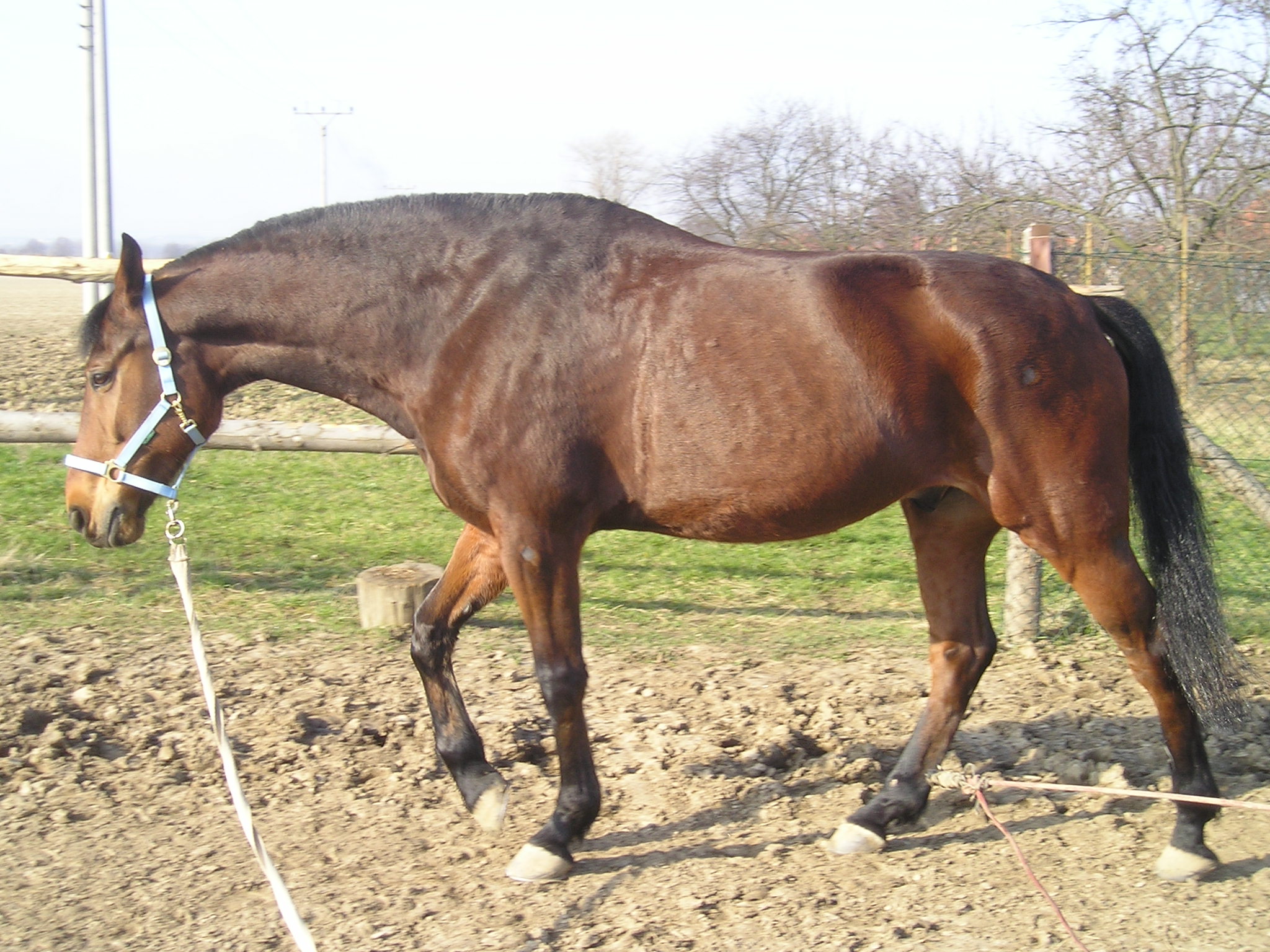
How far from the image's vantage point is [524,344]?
3.23m

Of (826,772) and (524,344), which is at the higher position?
(524,344)

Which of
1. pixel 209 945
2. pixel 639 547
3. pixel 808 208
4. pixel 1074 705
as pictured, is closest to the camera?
pixel 209 945

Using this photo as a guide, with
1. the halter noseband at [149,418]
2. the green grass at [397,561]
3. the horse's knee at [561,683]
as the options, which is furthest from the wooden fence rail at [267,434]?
the horse's knee at [561,683]

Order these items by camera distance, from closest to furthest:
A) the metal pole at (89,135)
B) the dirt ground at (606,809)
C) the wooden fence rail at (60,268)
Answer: the dirt ground at (606,809) < the wooden fence rail at (60,268) < the metal pole at (89,135)

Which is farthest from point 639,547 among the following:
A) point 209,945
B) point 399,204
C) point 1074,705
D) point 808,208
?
point 808,208

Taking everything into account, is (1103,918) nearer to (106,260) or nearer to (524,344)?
(524,344)

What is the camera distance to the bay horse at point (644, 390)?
10.5 feet

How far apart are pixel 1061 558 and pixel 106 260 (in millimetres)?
→ 4467

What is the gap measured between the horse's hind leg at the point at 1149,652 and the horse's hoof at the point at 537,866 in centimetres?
174

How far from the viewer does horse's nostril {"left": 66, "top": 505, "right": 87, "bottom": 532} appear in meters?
3.35

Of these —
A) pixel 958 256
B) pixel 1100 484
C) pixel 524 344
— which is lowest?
pixel 1100 484

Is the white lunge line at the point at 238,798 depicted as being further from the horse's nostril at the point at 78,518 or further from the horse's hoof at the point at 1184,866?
the horse's hoof at the point at 1184,866

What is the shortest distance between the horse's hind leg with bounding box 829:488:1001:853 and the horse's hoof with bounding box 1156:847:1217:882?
0.74 m

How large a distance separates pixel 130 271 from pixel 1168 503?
3313mm
